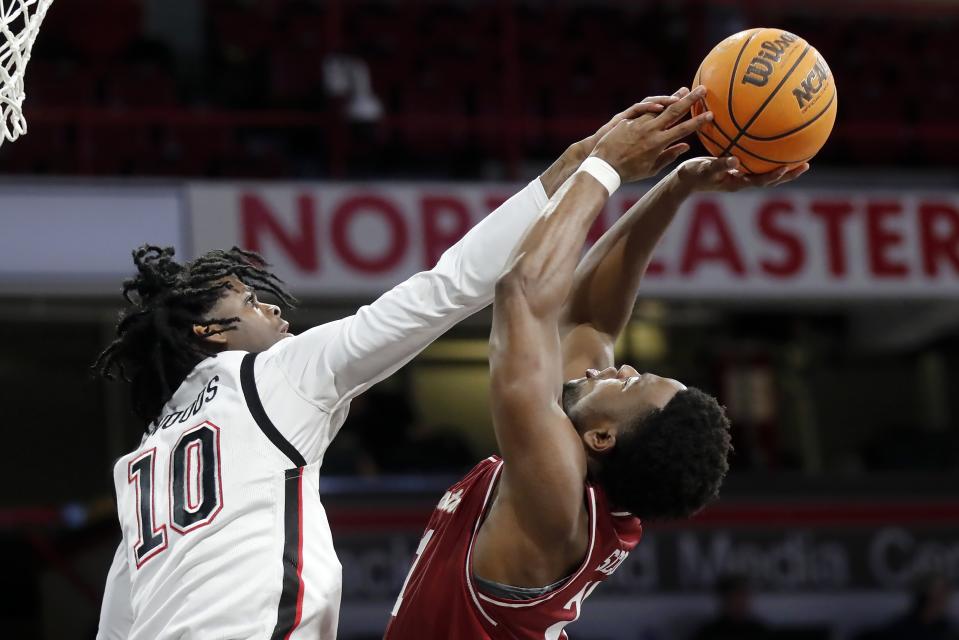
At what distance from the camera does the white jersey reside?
2.81 metres

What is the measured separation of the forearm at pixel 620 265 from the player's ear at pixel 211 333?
38.5 inches

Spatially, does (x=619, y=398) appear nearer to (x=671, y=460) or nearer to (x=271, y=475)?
(x=671, y=460)

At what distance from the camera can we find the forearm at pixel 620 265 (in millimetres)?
3637

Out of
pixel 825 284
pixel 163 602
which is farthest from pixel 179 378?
pixel 825 284

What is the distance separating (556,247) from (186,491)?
2.95ft

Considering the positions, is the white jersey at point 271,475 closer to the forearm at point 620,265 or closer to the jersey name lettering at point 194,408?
the jersey name lettering at point 194,408

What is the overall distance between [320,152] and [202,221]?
2.38 meters

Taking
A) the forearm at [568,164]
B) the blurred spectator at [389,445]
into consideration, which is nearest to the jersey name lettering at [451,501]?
the forearm at [568,164]

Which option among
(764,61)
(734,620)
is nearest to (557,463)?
(764,61)

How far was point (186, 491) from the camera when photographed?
2898 millimetres

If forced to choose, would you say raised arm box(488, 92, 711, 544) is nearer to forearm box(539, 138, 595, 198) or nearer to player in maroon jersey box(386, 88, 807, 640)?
player in maroon jersey box(386, 88, 807, 640)

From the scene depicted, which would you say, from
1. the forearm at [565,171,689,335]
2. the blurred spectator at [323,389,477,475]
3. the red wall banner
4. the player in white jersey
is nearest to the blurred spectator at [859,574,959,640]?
the red wall banner

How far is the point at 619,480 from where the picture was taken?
10.1 feet

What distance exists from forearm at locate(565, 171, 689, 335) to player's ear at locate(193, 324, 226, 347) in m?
0.98
